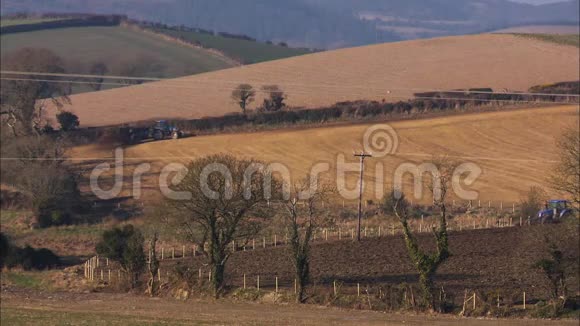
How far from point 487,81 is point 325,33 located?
348ft

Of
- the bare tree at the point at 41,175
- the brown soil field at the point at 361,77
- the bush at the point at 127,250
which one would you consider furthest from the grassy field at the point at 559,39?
the bush at the point at 127,250

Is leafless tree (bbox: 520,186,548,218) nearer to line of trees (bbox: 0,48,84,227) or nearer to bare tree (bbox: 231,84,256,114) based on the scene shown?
line of trees (bbox: 0,48,84,227)

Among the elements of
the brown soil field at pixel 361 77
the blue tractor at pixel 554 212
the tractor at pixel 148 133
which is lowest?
the blue tractor at pixel 554 212

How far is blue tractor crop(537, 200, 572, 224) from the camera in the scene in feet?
121

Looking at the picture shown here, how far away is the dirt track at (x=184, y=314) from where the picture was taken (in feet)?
68.1

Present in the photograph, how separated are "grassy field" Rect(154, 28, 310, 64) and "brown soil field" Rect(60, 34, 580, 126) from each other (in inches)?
270

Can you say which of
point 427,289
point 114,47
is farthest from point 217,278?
point 114,47

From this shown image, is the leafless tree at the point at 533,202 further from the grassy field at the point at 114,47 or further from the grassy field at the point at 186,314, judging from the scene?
the grassy field at the point at 114,47

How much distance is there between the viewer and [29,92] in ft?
183

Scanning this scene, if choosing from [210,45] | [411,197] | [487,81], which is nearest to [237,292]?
[411,197]

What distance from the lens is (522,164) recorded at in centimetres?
4631

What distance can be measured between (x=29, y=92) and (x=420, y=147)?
23.4m

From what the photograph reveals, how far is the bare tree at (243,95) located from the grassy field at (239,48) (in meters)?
23.5

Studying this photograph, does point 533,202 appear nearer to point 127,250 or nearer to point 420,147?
point 420,147
